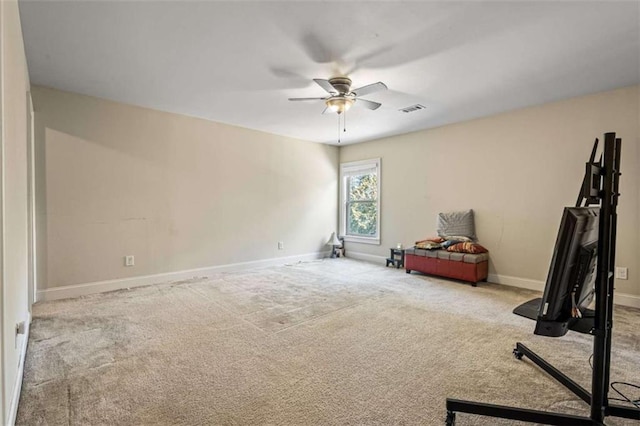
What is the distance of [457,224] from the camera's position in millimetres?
5043

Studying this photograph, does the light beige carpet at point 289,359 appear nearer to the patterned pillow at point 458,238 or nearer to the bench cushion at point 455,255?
the bench cushion at point 455,255

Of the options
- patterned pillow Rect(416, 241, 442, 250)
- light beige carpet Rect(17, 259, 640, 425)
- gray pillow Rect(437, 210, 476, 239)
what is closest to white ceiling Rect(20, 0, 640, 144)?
gray pillow Rect(437, 210, 476, 239)

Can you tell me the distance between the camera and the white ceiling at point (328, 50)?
227 centimetres

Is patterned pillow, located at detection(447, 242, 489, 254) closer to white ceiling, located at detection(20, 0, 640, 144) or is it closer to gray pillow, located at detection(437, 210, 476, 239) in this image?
gray pillow, located at detection(437, 210, 476, 239)

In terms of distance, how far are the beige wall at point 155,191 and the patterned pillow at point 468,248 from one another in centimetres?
293

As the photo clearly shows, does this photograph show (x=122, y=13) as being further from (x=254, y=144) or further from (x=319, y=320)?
(x=254, y=144)

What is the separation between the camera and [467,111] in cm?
454

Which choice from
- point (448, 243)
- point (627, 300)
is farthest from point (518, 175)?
point (627, 300)

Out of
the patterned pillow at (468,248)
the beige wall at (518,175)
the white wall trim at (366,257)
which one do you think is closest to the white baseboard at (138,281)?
the white wall trim at (366,257)

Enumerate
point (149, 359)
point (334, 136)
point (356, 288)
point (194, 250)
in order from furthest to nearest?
1. point (334, 136)
2. point (194, 250)
3. point (356, 288)
4. point (149, 359)

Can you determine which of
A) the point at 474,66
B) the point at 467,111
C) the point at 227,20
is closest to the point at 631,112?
the point at 467,111

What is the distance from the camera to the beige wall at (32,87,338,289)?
12.5 ft

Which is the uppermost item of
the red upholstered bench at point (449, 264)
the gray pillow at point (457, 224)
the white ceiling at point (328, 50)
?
the white ceiling at point (328, 50)

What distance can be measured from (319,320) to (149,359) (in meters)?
1.47
